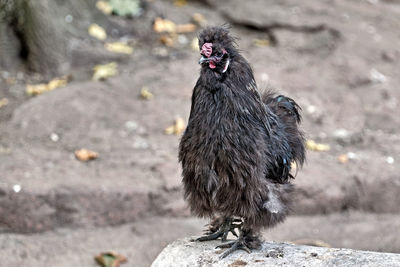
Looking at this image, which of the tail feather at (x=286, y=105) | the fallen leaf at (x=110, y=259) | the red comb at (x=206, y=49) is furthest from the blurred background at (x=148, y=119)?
the red comb at (x=206, y=49)

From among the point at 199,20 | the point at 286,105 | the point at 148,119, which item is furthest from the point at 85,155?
the point at 199,20

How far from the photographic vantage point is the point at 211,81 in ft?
12.5

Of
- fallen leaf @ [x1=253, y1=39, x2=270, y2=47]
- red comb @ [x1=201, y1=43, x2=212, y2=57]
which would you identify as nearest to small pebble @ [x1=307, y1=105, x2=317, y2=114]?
fallen leaf @ [x1=253, y1=39, x2=270, y2=47]

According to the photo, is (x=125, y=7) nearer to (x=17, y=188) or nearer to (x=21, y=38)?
(x=21, y=38)

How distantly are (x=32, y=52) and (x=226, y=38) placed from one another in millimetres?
4550

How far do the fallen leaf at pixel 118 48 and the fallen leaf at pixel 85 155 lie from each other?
7.34ft

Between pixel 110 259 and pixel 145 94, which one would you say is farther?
pixel 145 94

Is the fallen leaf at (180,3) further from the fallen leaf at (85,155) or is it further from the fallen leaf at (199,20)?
the fallen leaf at (85,155)

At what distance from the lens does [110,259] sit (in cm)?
515

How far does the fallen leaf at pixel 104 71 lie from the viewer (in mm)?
7262

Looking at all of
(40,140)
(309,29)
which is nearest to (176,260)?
(40,140)

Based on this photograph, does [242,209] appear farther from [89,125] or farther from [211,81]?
[89,125]

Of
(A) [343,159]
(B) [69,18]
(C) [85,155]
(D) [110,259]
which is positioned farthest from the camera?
(B) [69,18]

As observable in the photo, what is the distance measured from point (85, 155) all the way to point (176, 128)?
43.4 inches
